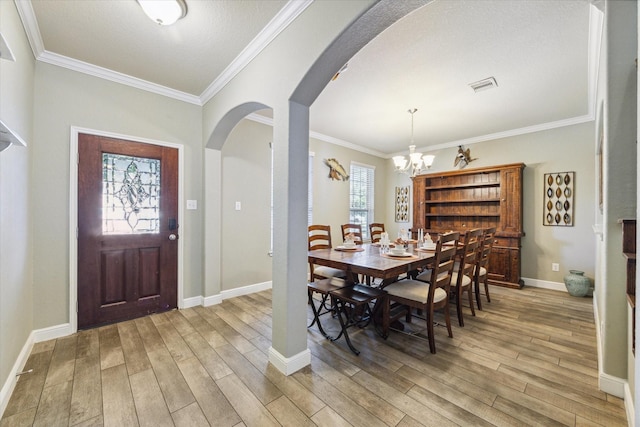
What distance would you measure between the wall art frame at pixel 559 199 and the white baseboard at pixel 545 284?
0.91 m

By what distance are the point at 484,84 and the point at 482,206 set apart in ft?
8.36

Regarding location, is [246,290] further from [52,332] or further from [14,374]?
[14,374]

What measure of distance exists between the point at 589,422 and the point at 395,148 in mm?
4918

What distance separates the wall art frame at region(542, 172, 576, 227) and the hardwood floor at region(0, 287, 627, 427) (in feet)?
6.34

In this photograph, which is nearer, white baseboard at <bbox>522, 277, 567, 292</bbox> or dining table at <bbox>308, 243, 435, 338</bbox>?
dining table at <bbox>308, 243, 435, 338</bbox>

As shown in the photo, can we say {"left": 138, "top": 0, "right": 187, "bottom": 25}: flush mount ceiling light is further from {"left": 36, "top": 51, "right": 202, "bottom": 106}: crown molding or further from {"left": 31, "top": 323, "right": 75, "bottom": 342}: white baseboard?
{"left": 31, "top": 323, "right": 75, "bottom": 342}: white baseboard

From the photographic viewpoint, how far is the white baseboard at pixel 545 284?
13.0 feet

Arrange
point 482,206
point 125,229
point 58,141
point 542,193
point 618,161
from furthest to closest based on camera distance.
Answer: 1. point 482,206
2. point 542,193
3. point 125,229
4. point 58,141
5. point 618,161

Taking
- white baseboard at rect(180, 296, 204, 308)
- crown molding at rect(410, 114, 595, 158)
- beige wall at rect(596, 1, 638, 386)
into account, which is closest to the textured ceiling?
crown molding at rect(410, 114, 595, 158)

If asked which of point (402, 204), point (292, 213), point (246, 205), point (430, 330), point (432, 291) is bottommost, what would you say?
point (430, 330)

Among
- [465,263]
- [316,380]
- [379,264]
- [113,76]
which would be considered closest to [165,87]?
[113,76]

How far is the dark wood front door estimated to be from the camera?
2.58 metres

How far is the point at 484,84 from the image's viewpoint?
2861 millimetres

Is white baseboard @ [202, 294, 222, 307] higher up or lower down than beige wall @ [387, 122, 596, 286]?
lower down
